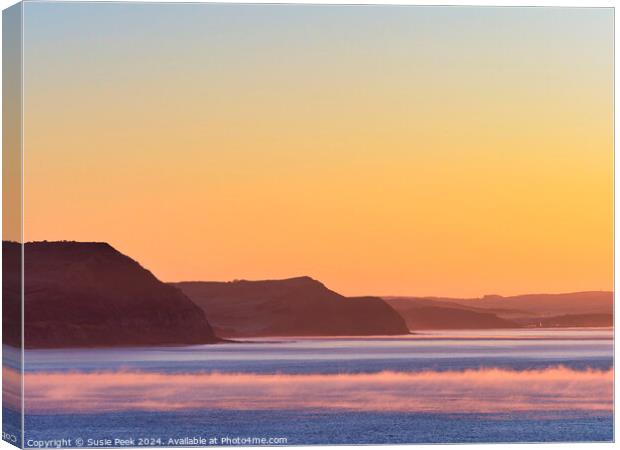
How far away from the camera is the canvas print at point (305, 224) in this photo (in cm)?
2205

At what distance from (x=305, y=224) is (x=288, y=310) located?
113cm

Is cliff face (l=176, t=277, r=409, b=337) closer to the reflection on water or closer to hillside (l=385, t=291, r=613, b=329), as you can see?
the reflection on water

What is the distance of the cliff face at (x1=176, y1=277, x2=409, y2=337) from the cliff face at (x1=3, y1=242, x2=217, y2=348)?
269 millimetres

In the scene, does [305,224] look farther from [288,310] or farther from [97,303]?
[97,303]

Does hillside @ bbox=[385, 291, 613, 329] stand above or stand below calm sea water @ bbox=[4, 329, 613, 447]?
above

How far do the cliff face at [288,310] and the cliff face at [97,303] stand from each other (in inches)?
10.6

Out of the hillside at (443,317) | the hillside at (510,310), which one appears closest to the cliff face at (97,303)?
the hillside at (443,317)

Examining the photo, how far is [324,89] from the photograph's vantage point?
2253cm

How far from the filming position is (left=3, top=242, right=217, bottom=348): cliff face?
2191cm

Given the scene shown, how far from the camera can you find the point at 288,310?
22484mm

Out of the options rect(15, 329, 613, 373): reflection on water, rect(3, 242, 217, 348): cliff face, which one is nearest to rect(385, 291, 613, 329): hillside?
rect(15, 329, 613, 373): reflection on water

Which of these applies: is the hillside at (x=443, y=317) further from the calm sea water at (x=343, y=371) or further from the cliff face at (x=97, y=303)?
the cliff face at (x=97, y=303)

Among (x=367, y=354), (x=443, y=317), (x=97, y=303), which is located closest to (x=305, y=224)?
(x=367, y=354)

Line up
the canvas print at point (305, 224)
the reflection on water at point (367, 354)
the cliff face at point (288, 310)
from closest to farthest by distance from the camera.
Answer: the canvas print at point (305, 224) → the reflection on water at point (367, 354) → the cliff face at point (288, 310)
